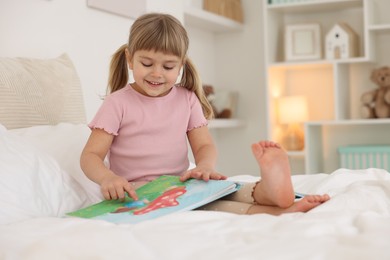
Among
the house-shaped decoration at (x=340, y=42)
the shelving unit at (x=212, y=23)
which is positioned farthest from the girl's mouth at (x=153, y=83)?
the house-shaped decoration at (x=340, y=42)

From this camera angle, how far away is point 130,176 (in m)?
1.68

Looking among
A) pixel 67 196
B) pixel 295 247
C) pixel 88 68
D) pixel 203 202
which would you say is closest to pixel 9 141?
pixel 67 196

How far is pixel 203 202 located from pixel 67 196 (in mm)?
332

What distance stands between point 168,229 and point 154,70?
620mm

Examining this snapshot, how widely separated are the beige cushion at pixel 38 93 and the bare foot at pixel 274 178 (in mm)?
766

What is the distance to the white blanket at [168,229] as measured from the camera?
3.15 ft

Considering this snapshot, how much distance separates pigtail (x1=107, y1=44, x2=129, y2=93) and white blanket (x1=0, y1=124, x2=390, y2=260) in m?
0.40

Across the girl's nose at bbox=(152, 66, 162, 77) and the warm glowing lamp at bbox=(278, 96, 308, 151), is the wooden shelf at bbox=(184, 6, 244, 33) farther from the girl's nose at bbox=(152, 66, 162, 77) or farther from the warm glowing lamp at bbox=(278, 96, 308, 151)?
the girl's nose at bbox=(152, 66, 162, 77)

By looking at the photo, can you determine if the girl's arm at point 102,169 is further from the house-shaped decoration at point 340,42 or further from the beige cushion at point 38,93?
the house-shaped decoration at point 340,42

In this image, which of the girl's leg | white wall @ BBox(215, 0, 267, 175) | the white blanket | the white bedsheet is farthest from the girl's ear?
white wall @ BBox(215, 0, 267, 175)

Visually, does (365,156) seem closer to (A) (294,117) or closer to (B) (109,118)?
(A) (294,117)

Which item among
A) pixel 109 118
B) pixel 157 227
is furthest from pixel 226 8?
pixel 157 227

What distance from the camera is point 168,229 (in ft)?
3.64

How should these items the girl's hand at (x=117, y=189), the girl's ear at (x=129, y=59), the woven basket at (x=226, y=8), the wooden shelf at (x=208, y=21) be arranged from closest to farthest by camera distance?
the girl's hand at (x=117, y=189) → the girl's ear at (x=129, y=59) → the wooden shelf at (x=208, y=21) → the woven basket at (x=226, y=8)
